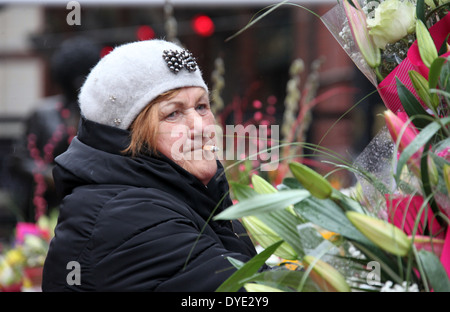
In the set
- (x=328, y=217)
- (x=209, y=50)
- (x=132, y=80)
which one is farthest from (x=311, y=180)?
(x=209, y=50)

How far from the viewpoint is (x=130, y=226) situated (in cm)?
135

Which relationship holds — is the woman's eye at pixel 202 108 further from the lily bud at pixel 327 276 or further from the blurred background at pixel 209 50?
the blurred background at pixel 209 50

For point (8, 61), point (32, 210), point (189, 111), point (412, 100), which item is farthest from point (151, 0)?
point (8, 61)

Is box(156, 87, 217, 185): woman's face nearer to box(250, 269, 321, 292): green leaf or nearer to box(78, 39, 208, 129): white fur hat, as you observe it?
box(78, 39, 208, 129): white fur hat

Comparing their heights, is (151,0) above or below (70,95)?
above

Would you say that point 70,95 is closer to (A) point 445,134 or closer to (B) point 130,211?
(B) point 130,211

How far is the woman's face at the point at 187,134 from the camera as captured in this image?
156 cm

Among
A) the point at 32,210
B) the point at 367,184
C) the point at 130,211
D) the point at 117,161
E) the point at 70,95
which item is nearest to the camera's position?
the point at 367,184

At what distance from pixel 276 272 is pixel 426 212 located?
0.78 ft

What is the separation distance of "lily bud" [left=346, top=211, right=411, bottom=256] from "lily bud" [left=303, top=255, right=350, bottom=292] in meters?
0.08

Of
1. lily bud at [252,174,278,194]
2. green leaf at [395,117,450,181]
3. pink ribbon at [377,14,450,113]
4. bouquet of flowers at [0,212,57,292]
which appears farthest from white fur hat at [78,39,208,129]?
bouquet of flowers at [0,212,57,292]

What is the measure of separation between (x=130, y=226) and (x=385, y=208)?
0.56 metres

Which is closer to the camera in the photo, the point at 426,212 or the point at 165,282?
the point at 426,212
